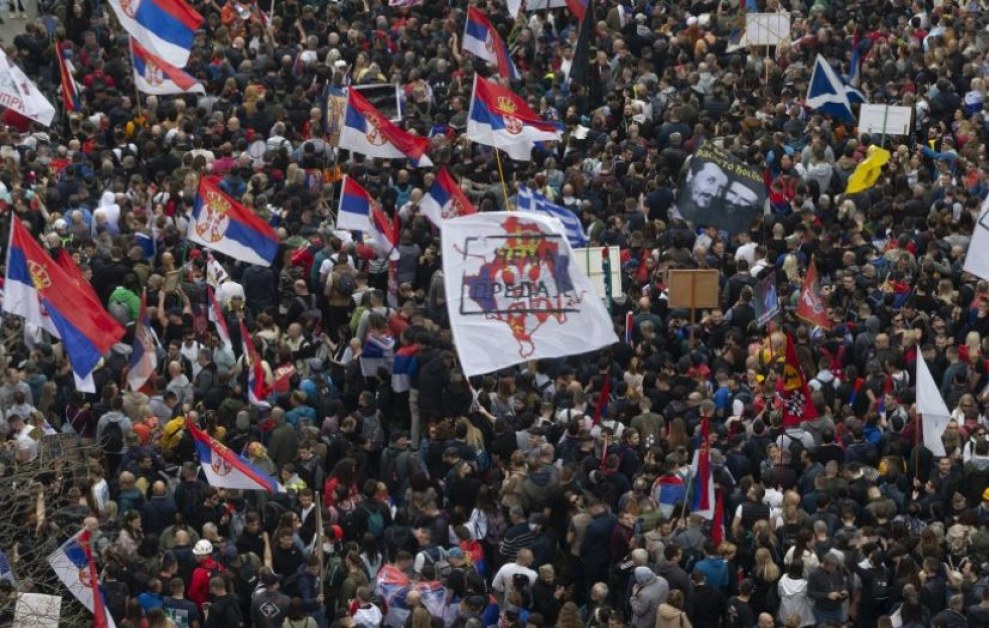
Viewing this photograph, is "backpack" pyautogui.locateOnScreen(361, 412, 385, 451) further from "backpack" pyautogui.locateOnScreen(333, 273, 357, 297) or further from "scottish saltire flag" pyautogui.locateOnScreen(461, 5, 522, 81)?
"scottish saltire flag" pyautogui.locateOnScreen(461, 5, 522, 81)

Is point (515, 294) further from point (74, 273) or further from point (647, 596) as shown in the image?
point (74, 273)

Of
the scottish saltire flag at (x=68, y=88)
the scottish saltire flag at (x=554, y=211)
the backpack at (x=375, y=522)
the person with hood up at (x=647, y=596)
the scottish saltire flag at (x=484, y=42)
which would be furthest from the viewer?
the scottish saltire flag at (x=484, y=42)

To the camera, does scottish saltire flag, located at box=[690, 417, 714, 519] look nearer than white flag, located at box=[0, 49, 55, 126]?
Yes

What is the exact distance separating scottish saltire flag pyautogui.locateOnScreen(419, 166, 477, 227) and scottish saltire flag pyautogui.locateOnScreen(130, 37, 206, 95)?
5389 millimetres

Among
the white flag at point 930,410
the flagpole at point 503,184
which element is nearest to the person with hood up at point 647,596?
the white flag at point 930,410

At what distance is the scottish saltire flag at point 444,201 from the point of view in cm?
3073

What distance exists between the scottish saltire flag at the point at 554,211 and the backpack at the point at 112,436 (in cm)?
505

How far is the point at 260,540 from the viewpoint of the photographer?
2406cm

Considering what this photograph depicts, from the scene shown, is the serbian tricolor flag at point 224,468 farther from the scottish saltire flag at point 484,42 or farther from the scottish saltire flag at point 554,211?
the scottish saltire flag at point 484,42

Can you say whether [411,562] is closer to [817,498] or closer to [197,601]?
[197,601]

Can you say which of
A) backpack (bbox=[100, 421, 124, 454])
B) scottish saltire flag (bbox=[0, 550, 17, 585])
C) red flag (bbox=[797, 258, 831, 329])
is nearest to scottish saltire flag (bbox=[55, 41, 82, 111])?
backpack (bbox=[100, 421, 124, 454])

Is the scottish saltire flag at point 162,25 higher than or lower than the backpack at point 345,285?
higher

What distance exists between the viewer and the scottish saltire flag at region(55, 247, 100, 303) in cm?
2689

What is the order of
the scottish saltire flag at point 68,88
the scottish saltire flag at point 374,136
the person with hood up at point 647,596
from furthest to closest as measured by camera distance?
the scottish saltire flag at point 68,88 < the scottish saltire flag at point 374,136 < the person with hood up at point 647,596
